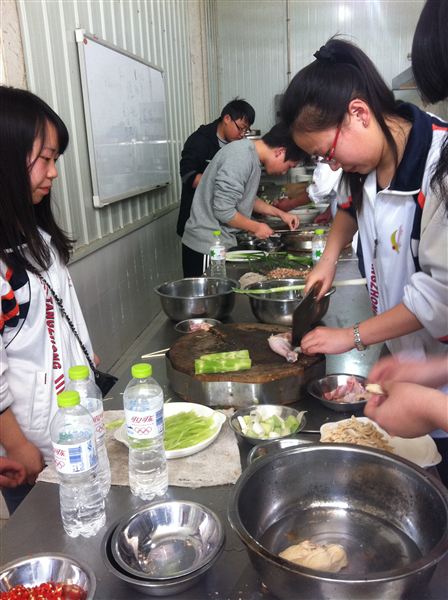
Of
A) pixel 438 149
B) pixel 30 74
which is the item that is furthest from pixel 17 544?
pixel 30 74

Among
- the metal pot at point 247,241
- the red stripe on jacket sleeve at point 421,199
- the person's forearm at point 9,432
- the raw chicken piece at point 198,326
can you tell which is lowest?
the person's forearm at point 9,432

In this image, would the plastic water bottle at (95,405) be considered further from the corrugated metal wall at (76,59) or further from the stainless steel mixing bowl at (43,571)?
the corrugated metal wall at (76,59)

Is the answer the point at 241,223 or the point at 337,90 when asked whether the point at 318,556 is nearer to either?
the point at 337,90

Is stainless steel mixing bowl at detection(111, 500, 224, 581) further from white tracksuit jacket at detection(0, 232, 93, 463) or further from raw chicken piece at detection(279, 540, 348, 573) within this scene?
white tracksuit jacket at detection(0, 232, 93, 463)

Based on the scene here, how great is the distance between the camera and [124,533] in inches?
43.6

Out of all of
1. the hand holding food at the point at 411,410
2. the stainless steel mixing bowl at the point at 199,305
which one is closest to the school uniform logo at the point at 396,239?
the hand holding food at the point at 411,410

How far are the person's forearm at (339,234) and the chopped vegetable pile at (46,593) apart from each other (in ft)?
5.70

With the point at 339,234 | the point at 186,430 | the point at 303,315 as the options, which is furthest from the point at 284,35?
the point at 186,430

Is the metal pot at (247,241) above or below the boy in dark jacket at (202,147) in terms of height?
below

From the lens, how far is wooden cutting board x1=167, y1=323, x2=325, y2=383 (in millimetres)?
1714

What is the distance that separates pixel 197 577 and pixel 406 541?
0.47m

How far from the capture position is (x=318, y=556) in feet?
3.43

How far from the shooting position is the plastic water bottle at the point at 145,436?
4.05 feet

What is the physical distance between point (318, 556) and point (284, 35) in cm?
958
